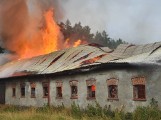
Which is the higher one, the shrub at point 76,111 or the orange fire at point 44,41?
the orange fire at point 44,41

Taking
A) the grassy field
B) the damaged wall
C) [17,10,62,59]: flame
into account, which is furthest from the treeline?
the grassy field

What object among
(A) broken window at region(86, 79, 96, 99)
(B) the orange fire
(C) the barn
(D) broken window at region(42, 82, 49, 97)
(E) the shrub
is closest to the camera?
(C) the barn

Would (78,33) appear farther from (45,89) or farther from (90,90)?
(90,90)

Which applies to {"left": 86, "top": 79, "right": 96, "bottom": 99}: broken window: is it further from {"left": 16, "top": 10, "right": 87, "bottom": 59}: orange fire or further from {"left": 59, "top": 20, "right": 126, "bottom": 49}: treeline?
{"left": 59, "top": 20, "right": 126, "bottom": 49}: treeline

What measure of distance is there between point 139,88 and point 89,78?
4374 mm

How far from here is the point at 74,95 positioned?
23000 millimetres

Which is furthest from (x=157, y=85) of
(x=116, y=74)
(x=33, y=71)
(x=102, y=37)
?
(x=102, y=37)

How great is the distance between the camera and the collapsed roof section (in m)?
18.7

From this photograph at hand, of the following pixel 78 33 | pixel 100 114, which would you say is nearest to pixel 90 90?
pixel 100 114

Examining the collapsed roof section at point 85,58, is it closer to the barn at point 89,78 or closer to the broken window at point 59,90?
the barn at point 89,78

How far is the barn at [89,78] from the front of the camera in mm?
17344

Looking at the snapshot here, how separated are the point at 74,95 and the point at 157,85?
7879mm

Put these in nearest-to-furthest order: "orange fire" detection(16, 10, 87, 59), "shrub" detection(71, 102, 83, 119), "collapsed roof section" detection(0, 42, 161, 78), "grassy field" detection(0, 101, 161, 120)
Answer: "grassy field" detection(0, 101, 161, 120)
"collapsed roof section" detection(0, 42, 161, 78)
"shrub" detection(71, 102, 83, 119)
"orange fire" detection(16, 10, 87, 59)

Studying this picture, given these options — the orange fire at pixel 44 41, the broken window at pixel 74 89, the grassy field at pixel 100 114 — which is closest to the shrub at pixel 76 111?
the grassy field at pixel 100 114
